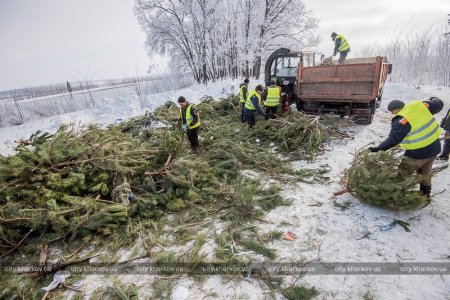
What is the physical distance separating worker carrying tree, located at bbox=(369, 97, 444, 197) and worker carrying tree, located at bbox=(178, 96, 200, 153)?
429 centimetres

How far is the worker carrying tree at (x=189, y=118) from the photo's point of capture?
635cm

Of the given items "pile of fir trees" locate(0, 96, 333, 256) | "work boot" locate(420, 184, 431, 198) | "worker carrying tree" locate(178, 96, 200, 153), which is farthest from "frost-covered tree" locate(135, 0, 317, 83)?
"work boot" locate(420, 184, 431, 198)

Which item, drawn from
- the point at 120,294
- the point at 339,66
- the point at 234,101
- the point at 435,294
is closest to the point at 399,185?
the point at 435,294

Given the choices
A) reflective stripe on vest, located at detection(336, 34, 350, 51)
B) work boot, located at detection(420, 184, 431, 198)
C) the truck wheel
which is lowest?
work boot, located at detection(420, 184, 431, 198)

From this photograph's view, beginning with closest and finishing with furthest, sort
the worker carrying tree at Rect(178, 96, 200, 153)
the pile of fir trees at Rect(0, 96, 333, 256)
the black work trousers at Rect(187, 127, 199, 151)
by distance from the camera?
the pile of fir trees at Rect(0, 96, 333, 256) → the worker carrying tree at Rect(178, 96, 200, 153) → the black work trousers at Rect(187, 127, 199, 151)

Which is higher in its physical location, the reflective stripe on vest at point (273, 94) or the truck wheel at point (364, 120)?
the reflective stripe on vest at point (273, 94)

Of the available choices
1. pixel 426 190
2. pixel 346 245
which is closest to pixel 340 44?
pixel 426 190

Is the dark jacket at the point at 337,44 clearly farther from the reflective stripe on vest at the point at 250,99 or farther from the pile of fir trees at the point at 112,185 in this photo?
the pile of fir trees at the point at 112,185

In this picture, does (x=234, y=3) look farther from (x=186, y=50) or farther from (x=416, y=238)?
(x=416, y=238)

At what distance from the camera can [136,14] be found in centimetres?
1934

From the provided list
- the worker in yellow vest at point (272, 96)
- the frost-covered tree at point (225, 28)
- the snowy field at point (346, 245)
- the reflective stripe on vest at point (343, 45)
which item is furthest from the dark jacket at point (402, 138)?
the frost-covered tree at point (225, 28)

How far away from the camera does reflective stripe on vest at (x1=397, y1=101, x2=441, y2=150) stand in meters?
3.55

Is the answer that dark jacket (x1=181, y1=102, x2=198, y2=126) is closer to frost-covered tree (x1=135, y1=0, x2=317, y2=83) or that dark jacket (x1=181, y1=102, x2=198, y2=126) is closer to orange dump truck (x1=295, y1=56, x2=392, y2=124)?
orange dump truck (x1=295, y1=56, x2=392, y2=124)

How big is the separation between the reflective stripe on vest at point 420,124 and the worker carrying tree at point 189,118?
446 cm
